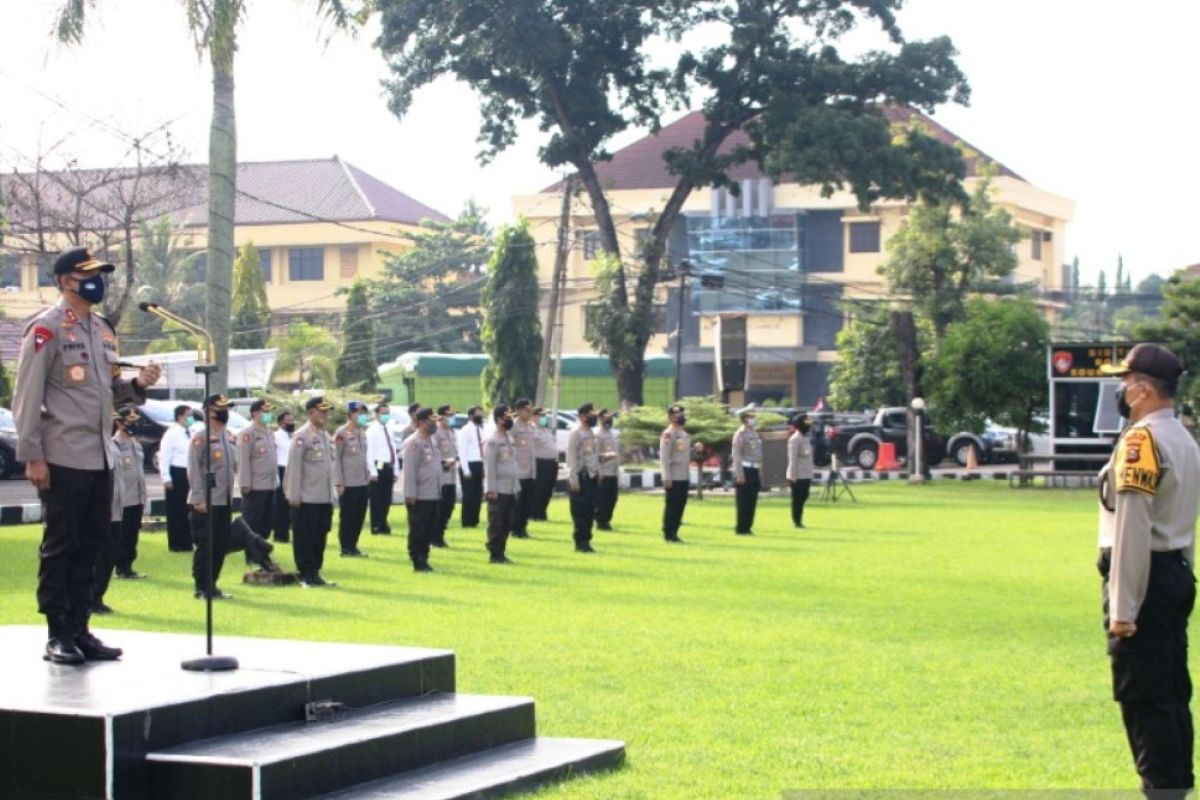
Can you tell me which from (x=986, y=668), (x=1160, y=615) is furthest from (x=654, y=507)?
(x=1160, y=615)

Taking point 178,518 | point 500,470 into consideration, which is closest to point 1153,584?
point 500,470

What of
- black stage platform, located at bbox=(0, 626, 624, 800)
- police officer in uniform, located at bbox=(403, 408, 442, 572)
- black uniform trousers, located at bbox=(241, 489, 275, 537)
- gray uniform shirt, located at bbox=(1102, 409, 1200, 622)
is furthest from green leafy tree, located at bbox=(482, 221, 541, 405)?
gray uniform shirt, located at bbox=(1102, 409, 1200, 622)

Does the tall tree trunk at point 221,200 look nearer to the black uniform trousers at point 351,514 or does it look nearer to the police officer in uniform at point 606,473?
the black uniform trousers at point 351,514

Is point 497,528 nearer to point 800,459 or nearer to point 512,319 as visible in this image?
point 800,459

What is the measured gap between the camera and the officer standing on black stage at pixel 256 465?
18453 millimetres

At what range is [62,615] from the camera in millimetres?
7777

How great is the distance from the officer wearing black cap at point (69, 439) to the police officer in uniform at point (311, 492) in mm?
8839

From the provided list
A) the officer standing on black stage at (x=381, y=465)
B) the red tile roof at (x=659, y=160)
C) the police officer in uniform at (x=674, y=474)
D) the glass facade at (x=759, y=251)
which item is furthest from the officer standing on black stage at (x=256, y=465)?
the red tile roof at (x=659, y=160)

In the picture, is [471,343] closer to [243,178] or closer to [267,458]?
[243,178]

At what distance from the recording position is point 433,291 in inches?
2795

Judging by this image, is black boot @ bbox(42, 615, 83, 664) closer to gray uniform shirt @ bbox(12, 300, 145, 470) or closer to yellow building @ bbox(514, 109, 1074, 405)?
gray uniform shirt @ bbox(12, 300, 145, 470)

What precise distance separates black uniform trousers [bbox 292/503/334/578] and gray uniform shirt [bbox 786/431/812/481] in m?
11.4

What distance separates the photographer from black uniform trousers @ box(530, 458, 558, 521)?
1056 inches

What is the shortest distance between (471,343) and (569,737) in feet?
210
